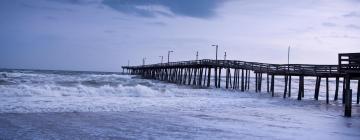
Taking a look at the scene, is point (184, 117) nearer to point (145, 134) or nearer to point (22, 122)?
point (145, 134)

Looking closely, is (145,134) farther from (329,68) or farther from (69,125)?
(329,68)

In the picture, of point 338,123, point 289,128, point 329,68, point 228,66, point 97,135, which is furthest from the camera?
point 228,66

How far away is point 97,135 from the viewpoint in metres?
9.46

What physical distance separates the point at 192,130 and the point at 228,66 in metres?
30.7

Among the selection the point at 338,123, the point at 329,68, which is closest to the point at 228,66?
the point at 329,68

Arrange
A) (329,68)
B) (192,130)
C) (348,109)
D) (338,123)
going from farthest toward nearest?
1. (329,68)
2. (348,109)
3. (338,123)
4. (192,130)

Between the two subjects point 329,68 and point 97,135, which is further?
point 329,68

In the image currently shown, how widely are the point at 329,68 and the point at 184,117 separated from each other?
15.3 meters

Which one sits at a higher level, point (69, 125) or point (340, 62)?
point (340, 62)

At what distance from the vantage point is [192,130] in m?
10.7

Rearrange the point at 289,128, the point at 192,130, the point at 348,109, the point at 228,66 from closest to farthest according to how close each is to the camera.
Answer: the point at 192,130 < the point at 289,128 < the point at 348,109 < the point at 228,66

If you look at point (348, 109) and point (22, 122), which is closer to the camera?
point (22, 122)

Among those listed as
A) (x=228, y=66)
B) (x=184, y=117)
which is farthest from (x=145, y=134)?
(x=228, y=66)

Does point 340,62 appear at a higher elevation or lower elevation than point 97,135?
higher
